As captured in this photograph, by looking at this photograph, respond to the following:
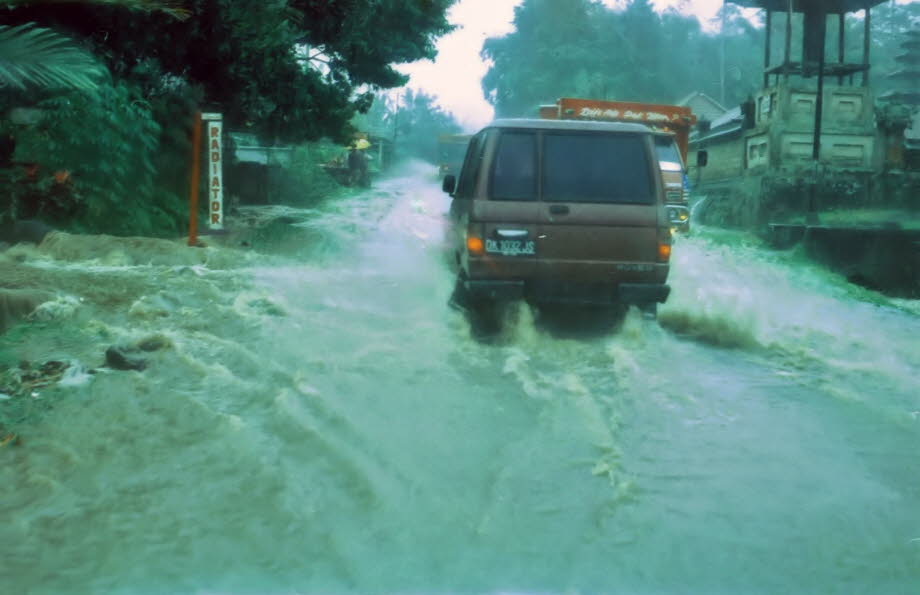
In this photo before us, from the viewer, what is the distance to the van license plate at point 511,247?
323 inches

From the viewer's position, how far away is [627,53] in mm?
70562

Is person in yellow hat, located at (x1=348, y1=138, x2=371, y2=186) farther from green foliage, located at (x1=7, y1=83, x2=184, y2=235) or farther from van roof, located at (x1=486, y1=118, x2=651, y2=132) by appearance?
van roof, located at (x1=486, y1=118, x2=651, y2=132)

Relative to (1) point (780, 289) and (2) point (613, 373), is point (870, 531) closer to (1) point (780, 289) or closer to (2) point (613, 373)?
(2) point (613, 373)

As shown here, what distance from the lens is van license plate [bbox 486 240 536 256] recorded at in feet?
26.9

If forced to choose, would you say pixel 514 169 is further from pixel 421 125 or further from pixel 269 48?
pixel 421 125

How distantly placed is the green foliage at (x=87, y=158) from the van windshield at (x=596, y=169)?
822 cm

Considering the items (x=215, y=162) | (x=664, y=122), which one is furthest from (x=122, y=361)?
(x=664, y=122)

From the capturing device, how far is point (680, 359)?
831 centimetres

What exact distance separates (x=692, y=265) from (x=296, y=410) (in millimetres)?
11387

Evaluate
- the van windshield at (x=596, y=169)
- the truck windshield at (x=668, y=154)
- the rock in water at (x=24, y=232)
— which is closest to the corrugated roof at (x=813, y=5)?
the truck windshield at (x=668, y=154)

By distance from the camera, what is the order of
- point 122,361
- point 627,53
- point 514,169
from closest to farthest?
1. point 122,361
2. point 514,169
3. point 627,53

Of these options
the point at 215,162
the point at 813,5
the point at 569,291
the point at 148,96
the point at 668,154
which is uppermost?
the point at 813,5

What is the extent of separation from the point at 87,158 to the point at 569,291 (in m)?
9.06

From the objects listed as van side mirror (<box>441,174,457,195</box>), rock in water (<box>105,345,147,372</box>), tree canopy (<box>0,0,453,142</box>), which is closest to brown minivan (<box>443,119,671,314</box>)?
van side mirror (<box>441,174,457,195</box>)
